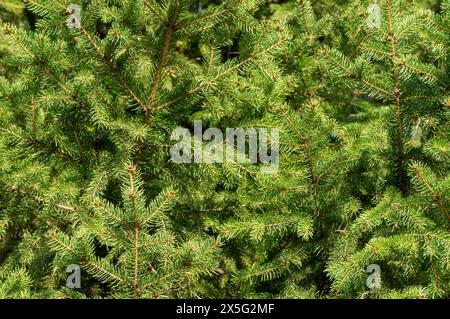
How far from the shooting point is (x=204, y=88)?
7.75 feet

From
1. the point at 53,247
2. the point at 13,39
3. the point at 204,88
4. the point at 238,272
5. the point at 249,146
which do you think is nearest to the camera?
the point at 53,247

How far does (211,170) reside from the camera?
2.54 meters

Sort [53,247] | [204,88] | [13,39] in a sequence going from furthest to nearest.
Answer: [204,88] < [13,39] < [53,247]

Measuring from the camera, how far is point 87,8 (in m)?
2.20

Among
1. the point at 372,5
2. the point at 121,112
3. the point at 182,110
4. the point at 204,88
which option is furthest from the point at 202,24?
the point at 372,5

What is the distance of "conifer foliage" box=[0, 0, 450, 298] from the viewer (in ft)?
6.81

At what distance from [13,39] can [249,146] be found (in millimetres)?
1436

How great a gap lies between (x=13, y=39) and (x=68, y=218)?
102 centimetres

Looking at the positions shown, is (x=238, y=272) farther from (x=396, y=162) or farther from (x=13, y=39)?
(x=13, y=39)

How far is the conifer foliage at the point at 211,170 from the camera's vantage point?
2.07 metres

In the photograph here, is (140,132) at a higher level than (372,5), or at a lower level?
lower

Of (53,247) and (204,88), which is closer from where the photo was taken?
(53,247)
